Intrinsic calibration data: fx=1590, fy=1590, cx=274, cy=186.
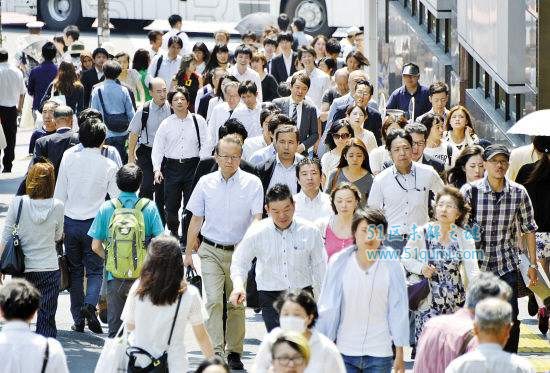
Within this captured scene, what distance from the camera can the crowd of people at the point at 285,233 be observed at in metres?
8.05

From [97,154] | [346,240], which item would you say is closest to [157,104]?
[97,154]

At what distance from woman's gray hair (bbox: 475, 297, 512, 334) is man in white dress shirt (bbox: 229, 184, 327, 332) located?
9.97ft

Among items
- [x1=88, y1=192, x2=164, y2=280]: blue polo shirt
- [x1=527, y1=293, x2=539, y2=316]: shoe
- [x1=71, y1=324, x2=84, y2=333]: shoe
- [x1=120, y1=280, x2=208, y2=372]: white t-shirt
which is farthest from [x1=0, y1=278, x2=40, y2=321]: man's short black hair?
[x1=527, y1=293, x2=539, y2=316]: shoe

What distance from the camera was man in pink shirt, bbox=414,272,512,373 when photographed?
25.9 feet

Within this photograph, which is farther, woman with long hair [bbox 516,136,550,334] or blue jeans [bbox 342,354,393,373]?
woman with long hair [bbox 516,136,550,334]

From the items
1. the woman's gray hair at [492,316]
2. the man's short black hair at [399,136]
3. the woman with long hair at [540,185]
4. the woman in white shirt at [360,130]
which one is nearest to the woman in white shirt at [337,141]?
the woman in white shirt at [360,130]

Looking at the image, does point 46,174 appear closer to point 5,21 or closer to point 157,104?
point 157,104

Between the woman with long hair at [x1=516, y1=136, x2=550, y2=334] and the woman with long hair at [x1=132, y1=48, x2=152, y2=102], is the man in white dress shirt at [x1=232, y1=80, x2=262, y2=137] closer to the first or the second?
the woman with long hair at [x1=516, y1=136, x2=550, y2=334]

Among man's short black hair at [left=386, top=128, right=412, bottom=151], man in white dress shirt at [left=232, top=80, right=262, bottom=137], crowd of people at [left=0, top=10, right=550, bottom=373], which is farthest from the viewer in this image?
man in white dress shirt at [left=232, top=80, right=262, bottom=137]

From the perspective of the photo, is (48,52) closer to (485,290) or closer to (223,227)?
(223,227)

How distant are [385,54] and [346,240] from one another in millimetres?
14691

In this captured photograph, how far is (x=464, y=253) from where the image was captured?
10094 mm

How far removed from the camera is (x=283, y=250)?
10.3 meters

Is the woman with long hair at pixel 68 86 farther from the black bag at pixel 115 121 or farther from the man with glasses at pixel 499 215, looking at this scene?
the man with glasses at pixel 499 215
